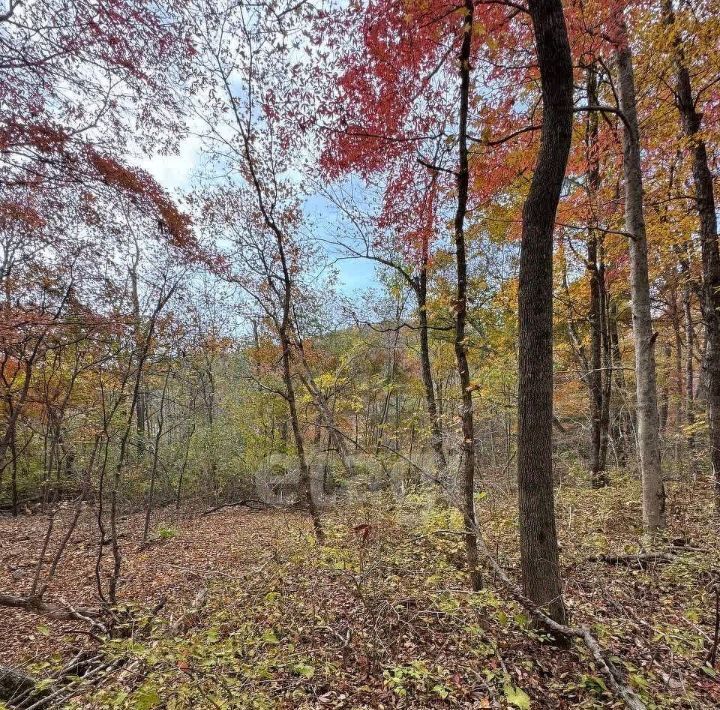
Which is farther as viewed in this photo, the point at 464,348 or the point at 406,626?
the point at 464,348

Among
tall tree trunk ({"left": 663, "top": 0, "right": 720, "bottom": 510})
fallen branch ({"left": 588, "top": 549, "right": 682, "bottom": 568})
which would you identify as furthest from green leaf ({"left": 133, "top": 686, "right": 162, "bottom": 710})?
tall tree trunk ({"left": 663, "top": 0, "right": 720, "bottom": 510})

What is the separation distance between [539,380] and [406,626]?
8.05 feet

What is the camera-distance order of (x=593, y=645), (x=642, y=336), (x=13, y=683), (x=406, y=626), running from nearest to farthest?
(x=593, y=645)
(x=13, y=683)
(x=406, y=626)
(x=642, y=336)

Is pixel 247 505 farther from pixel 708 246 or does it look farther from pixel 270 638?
pixel 708 246

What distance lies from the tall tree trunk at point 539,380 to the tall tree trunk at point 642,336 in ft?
7.77

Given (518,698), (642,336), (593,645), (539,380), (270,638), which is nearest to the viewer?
(518,698)

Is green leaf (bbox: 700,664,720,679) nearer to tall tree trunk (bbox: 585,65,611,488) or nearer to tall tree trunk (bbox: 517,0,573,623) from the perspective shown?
tall tree trunk (bbox: 517,0,573,623)

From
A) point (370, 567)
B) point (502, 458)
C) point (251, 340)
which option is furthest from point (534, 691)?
point (251, 340)

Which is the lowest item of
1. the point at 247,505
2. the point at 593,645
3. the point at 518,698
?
the point at 247,505

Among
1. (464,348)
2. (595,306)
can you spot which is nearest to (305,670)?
(464,348)

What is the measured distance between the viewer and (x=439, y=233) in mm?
6961

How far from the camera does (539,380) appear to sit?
9.34ft

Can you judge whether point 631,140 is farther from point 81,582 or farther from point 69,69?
point 81,582

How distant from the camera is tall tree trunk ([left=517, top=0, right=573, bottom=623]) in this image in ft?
9.02
